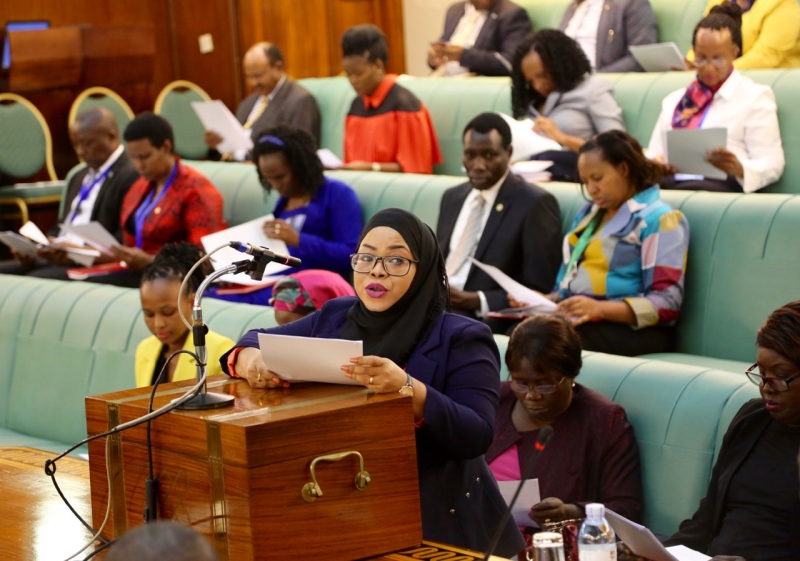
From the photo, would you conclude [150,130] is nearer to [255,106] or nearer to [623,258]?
[255,106]

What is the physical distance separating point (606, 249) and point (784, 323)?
1.30 metres

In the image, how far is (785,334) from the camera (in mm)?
2244

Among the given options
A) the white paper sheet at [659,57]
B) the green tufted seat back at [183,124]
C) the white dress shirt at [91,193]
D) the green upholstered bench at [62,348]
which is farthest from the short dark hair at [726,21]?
the green tufted seat back at [183,124]

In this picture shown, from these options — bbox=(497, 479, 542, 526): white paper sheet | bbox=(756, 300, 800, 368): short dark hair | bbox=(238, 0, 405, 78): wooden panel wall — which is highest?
bbox=(238, 0, 405, 78): wooden panel wall

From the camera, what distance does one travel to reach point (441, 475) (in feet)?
6.91

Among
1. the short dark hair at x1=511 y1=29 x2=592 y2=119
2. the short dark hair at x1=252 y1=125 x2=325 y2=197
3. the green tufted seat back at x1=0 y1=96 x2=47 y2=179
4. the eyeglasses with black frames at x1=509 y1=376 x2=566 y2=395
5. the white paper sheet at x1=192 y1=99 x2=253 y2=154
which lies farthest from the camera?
the green tufted seat back at x1=0 y1=96 x2=47 y2=179

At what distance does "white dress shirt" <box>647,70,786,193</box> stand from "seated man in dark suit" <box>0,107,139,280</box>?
260cm

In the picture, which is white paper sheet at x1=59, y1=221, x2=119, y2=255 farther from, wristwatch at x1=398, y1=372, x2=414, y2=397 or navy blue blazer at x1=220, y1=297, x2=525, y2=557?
wristwatch at x1=398, y1=372, x2=414, y2=397

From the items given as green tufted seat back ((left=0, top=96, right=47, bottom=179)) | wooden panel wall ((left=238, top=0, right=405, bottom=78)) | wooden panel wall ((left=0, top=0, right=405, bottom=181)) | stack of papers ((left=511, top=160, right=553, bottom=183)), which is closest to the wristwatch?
stack of papers ((left=511, top=160, right=553, bottom=183))

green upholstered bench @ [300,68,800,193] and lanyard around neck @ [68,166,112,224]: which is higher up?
green upholstered bench @ [300,68,800,193]

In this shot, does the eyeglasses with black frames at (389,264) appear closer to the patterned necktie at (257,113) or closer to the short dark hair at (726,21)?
the short dark hair at (726,21)

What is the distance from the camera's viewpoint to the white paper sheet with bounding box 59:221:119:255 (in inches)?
192

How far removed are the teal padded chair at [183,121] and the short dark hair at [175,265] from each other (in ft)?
14.6

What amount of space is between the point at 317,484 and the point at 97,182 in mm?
4229
